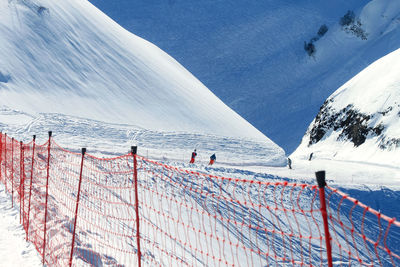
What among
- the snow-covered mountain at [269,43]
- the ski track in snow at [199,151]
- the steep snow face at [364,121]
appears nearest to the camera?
the ski track in snow at [199,151]

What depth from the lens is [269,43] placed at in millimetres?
69938

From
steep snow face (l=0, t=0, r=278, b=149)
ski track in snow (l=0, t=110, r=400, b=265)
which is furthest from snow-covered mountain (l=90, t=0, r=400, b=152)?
ski track in snow (l=0, t=110, r=400, b=265)

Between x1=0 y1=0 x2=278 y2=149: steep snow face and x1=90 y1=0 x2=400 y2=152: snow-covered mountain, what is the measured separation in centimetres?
2614

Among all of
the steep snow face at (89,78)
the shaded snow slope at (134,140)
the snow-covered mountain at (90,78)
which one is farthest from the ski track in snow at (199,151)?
the steep snow face at (89,78)

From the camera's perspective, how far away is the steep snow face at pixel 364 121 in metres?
30.6

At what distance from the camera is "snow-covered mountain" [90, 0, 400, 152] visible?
6175cm

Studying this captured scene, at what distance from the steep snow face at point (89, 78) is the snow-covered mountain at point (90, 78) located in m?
0.07

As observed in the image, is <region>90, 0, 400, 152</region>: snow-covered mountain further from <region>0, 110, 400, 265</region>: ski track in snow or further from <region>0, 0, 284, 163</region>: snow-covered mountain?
<region>0, 110, 400, 265</region>: ski track in snow

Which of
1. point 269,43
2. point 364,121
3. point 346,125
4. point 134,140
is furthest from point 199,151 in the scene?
point 269,43

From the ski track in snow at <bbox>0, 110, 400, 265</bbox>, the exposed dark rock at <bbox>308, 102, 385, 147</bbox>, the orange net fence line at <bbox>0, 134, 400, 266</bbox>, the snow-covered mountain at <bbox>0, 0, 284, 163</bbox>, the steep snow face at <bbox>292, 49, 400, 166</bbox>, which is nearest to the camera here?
the orange net fence line at <bbox>0, 134, 400, 266</bbox>

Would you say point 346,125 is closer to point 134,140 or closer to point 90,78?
point 134,140

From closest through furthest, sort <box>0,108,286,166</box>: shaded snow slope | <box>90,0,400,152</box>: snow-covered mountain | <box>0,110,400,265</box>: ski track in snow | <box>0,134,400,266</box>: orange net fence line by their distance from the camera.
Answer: <box>0,134,400,266</box>: orange net fence line, <box>0,110,400,265</box>: ski track in snow, <box>0,108,286,166</box>: shaded snow slope, <box>90,0,400,152</box>: snow-covered mountain

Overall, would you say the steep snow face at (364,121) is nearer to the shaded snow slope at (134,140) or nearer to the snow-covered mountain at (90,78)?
the snow-covered mountain at (90,78)

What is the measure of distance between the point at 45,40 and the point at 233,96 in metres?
35.7
